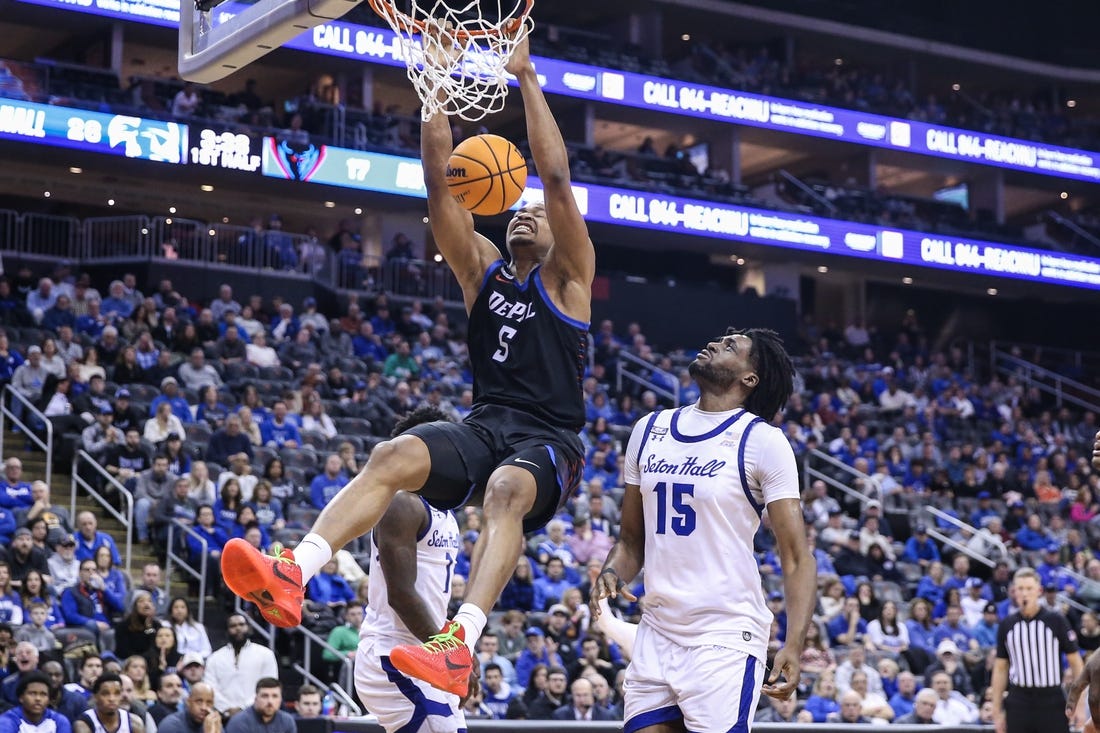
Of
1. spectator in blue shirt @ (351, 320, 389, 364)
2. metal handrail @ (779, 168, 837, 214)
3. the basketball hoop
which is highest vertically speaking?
metal handrail @ (779, 168, 837, 214)

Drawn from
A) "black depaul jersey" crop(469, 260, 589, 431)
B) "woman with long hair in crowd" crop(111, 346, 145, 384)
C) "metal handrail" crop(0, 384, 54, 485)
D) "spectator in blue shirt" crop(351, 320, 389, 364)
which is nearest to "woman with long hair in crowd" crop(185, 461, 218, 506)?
"metal handrail" crop(0, 384, 54, 485)

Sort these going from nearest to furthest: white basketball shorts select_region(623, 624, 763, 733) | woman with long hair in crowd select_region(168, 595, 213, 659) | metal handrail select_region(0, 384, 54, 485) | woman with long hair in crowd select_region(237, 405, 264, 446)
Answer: white basketball shorts select_region(623, 624, 763, 733) < woman with long hair in crowd select_region(168, 595, 213, 659) < metal handrail select_region(0, 384, 54, 485) < woman with long hair in crowd select_region(237, 405, 264, 446)

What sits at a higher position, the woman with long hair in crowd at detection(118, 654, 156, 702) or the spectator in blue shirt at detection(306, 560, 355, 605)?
the spectator in blue shirt at detection(306, 560, 355, 605)

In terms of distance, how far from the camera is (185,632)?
1298cm

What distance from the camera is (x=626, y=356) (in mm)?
26484

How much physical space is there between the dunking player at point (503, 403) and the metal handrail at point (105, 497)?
9.36 metres

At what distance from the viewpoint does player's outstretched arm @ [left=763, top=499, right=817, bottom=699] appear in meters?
5.58

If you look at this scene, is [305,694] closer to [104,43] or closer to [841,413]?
[841,413]

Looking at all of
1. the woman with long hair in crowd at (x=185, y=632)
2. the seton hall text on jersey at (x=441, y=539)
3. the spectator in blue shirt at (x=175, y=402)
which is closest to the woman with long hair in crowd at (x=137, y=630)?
the woman with long hair in crowd at (x=185, y=632)

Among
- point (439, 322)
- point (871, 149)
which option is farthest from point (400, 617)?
point (871, 149)

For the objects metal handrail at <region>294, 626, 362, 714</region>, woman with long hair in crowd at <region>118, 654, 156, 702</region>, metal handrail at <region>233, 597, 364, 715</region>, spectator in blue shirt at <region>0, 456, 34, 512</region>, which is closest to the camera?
woman with long hair in crowd at <region>118, 654, 156, 702</region>

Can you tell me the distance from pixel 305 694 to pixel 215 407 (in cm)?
692

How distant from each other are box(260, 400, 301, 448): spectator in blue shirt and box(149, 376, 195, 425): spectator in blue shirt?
87 centimetres

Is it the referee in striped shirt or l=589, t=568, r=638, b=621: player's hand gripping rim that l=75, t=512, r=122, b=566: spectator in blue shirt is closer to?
the referee in striped shirt
